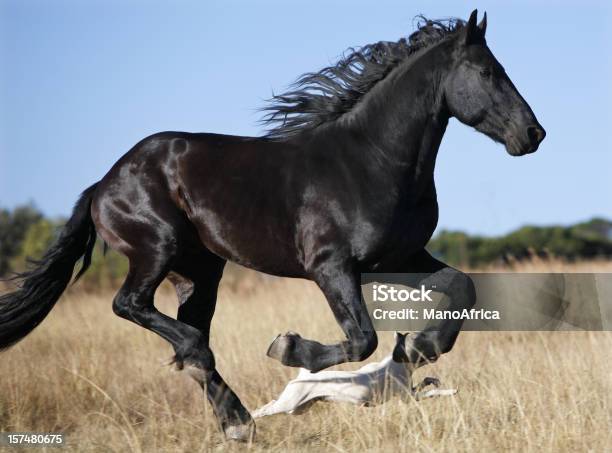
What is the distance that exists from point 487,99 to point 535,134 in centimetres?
33

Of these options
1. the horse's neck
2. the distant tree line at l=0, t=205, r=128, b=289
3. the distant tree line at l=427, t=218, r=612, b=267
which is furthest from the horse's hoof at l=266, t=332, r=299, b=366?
the distant tree line at l=427, t=218, r=612, b=267

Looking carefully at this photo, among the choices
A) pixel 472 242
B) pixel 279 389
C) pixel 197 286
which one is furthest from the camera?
pixel 472 242

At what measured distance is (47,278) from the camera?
5.55 m

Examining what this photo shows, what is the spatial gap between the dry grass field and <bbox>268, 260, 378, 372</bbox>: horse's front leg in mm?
372

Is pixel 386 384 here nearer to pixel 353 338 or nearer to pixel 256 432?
pixel 353 338

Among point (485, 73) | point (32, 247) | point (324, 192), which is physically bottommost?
point (324, 192)

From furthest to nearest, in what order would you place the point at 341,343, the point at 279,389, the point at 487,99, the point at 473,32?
1. the point at 279,389
2. the point at 473,32
3. the point at 487,99
4. the point at 341,343

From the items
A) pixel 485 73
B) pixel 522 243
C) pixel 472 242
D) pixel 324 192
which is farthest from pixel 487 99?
pixel 472 242

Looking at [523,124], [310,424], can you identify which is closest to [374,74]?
[523,124]

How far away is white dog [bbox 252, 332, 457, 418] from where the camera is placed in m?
4.91

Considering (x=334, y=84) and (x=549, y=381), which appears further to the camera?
(x=549, y=381)

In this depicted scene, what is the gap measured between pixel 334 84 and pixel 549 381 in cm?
243

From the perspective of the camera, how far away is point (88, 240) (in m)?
5.65

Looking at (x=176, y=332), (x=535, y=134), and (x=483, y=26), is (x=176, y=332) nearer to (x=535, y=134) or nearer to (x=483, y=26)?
(x=535, y=134)
